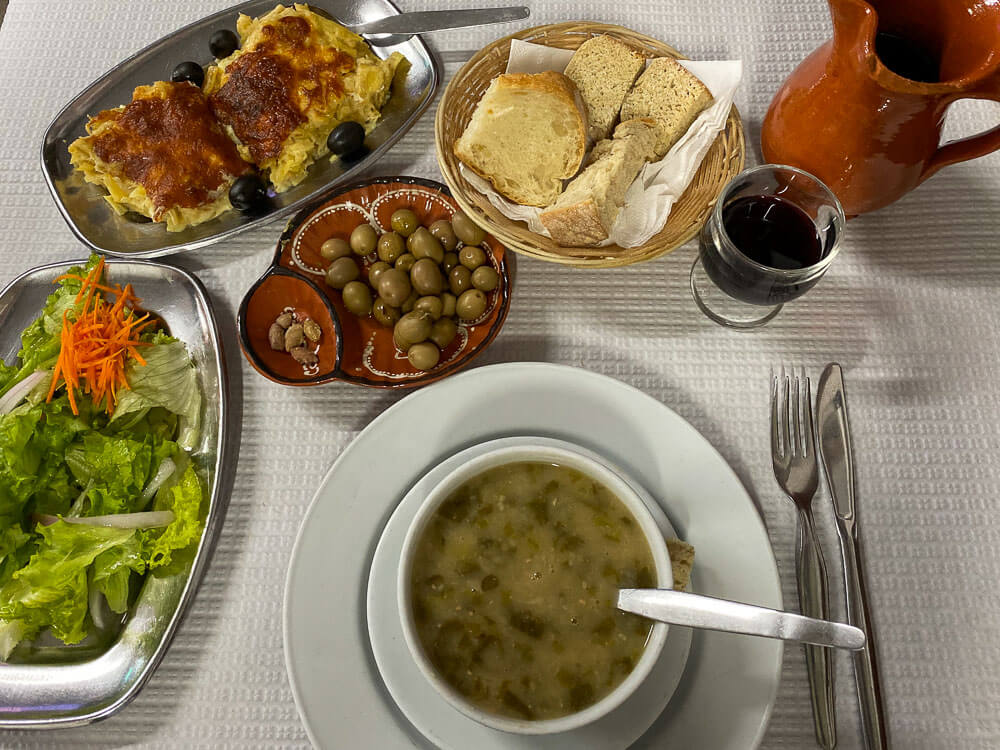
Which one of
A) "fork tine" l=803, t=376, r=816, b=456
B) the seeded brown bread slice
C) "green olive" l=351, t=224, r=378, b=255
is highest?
"green olive" l=351, t=224, r=378, b=255

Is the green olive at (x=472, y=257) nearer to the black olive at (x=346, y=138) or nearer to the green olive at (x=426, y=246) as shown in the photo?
the green olive at (x=426, y=246)

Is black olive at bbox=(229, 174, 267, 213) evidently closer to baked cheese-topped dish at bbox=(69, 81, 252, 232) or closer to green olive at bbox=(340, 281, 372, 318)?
baked cheese-topped dish at bbox=(69, 81, 252, 232)

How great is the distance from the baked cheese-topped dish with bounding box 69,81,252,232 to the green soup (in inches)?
36.5

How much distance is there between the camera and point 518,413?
41.6 inches

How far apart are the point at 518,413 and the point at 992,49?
34.9 inches

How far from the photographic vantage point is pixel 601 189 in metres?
1.16

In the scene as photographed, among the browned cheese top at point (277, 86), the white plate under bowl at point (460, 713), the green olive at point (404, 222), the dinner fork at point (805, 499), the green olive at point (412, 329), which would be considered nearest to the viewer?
the white plate under bowl at point (460, 713)

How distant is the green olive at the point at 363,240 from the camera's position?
1.29 meters

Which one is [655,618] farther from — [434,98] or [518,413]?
[434,98]

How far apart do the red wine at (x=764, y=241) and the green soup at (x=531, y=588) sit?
18.5 inches

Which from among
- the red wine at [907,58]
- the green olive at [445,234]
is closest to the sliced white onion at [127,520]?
the green olive at [445,234]

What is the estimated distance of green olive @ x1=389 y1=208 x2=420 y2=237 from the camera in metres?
1.28

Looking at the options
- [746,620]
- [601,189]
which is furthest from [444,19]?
[746,620]

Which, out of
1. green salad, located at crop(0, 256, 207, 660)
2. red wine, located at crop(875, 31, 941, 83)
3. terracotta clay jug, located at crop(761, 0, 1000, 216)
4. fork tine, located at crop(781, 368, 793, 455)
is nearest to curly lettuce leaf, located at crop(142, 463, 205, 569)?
green salad, located at crop(0, 256, 207, 660)
